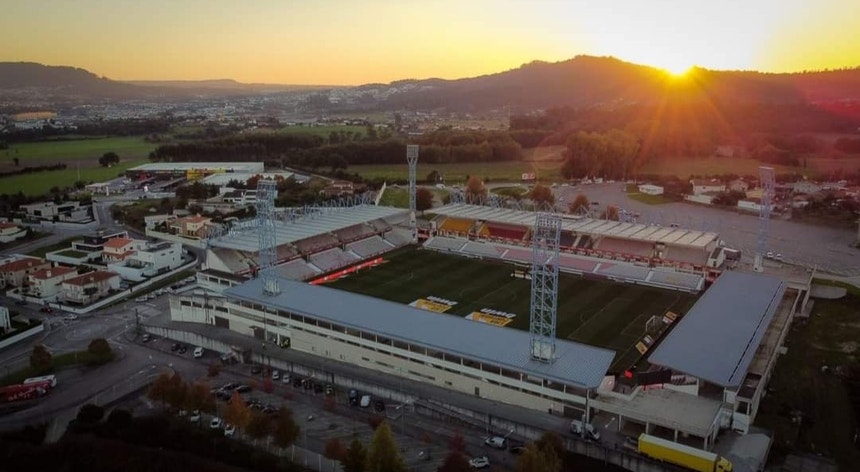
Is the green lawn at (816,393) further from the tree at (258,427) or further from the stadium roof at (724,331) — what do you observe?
the tree at (258,427)

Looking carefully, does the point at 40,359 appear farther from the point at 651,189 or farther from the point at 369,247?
the point at 651,189

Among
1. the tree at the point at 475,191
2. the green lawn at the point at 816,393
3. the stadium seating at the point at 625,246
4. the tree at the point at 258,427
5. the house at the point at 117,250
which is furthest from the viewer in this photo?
the tree at the point at 475,191

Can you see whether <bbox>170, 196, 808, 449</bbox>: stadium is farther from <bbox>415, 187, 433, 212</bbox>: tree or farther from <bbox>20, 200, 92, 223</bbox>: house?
<bbox>20, 200, 92, 223</bbox>: house

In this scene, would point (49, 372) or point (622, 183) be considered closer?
point (49, 372)

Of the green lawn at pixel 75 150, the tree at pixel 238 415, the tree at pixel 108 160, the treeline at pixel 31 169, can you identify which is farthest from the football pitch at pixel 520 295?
the green lawn at pixel 75 150

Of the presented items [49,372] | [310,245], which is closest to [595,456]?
[49,372]

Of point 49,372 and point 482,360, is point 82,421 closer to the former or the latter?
point 49,372
